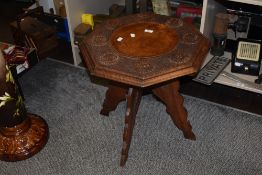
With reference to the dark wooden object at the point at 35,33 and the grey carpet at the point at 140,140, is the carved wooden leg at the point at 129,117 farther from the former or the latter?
the dark wooden object at the point at 35,33

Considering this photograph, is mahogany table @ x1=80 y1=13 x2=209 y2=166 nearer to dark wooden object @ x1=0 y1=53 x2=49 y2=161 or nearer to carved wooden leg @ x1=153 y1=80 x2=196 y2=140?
carved wooden leg @ x1=153 y1=80 x2=196 y2=140

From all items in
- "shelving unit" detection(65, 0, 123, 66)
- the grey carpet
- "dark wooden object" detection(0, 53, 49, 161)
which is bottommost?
the grey carpet

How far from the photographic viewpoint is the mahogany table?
146cm

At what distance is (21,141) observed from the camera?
184 cm

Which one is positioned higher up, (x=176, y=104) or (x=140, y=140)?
(x=176, y=104)

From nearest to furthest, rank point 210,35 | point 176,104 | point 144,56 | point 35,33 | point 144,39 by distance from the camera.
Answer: point 144,56 → point 144,39 → point 176,104 → point 210,35 → point 35,33

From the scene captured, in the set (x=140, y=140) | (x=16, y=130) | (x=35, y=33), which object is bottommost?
(x=140, y=140)

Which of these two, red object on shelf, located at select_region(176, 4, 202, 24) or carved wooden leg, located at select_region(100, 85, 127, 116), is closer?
carved wooden leg, located at select_region(100, 85, 127, 116)

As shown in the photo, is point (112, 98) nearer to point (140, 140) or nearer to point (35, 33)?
point (140, 140)

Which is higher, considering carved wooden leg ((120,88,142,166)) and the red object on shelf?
the red object on shelf

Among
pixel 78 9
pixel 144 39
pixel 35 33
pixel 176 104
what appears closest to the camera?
pixel 144 39

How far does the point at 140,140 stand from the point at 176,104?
0.31 meters

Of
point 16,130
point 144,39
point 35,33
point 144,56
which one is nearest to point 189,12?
point 144,39

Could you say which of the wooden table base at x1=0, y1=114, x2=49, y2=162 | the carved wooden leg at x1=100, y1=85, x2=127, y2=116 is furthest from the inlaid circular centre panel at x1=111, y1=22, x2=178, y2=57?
the wooden table base at x1=0, y1=114, x2=49, y2=162
